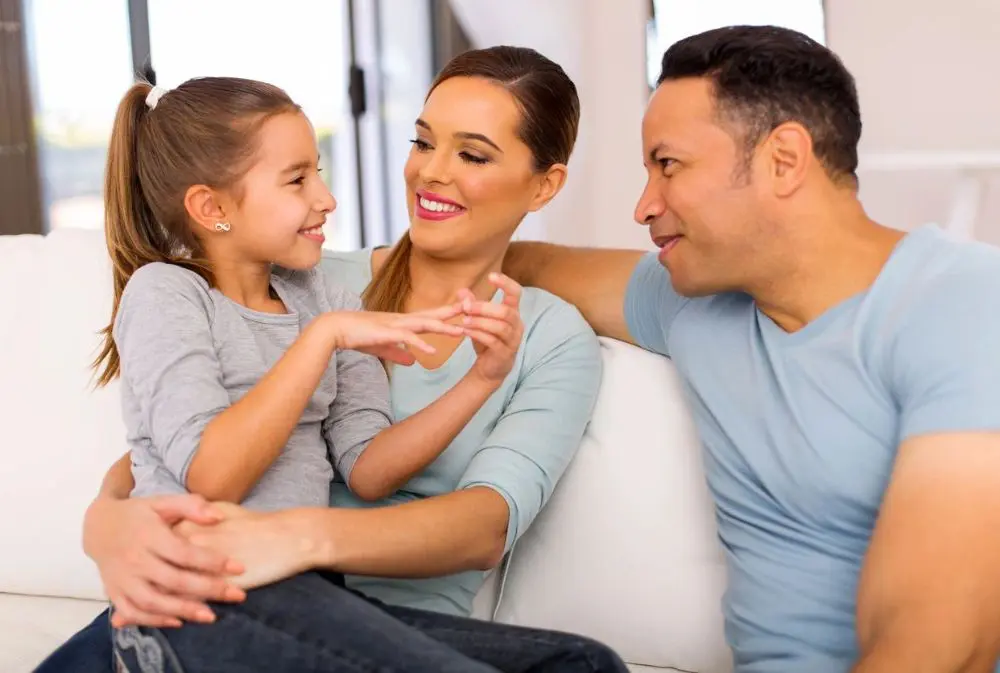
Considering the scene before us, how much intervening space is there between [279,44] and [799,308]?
3.68 metres

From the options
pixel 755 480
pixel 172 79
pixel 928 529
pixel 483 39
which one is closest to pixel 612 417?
pixel 755 480

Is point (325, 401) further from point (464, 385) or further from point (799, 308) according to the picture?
point (799, 308)

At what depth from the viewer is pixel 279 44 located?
15.6 ft

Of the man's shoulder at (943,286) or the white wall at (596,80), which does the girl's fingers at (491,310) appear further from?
the white wall at (596,80)

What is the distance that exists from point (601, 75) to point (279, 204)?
4076 millimetres

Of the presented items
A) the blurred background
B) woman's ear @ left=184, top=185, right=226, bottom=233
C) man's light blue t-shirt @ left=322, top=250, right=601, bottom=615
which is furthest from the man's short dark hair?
the blurred background

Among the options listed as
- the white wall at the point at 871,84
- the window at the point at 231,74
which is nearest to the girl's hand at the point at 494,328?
the window at the point at 231,74

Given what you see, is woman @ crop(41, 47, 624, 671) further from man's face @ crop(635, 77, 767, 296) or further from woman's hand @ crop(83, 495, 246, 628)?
man's face @ crop(635, 77, 767, 296)

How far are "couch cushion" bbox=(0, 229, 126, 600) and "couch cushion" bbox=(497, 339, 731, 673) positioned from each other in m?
0.70

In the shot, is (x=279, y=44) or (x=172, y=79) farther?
(x=279, y=44)

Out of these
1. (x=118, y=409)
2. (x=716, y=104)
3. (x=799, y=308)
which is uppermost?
(x=716, y=104)

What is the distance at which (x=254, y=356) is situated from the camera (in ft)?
4.70

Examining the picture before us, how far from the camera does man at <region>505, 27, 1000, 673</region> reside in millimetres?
1212

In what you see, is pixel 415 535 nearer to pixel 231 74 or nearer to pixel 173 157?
pixel 173 157
